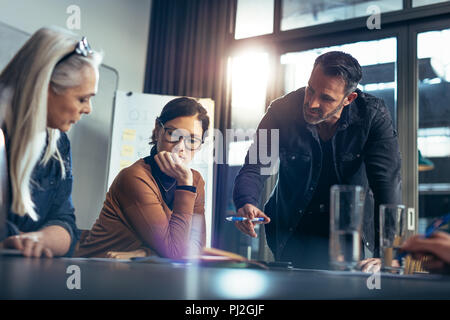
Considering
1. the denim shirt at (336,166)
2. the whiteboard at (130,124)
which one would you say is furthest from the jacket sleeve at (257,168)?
the whiteboard at (130,124)

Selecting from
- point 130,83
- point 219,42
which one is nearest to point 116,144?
point 130,83

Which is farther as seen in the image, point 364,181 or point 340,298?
point 364,181

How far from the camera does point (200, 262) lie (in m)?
1.06

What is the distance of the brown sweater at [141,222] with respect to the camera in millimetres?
1443

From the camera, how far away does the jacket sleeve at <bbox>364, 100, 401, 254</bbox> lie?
151 cm

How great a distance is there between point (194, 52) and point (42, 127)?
261 centimetres

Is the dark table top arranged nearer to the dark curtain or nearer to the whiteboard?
the whiteboard

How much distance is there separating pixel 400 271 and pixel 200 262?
1.46 feet

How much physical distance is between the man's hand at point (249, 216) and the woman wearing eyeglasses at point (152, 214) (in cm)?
15

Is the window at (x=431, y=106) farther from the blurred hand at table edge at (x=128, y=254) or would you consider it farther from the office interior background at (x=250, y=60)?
the blurred hand at table edge at (x=128, y=254)

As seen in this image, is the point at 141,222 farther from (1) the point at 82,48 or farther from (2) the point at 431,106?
(2) the point at 431,106

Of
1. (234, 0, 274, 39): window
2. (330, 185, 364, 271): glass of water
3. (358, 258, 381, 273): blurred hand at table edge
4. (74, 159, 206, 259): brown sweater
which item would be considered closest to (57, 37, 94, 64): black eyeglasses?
(74, 159, 206, 259): brown sweater
